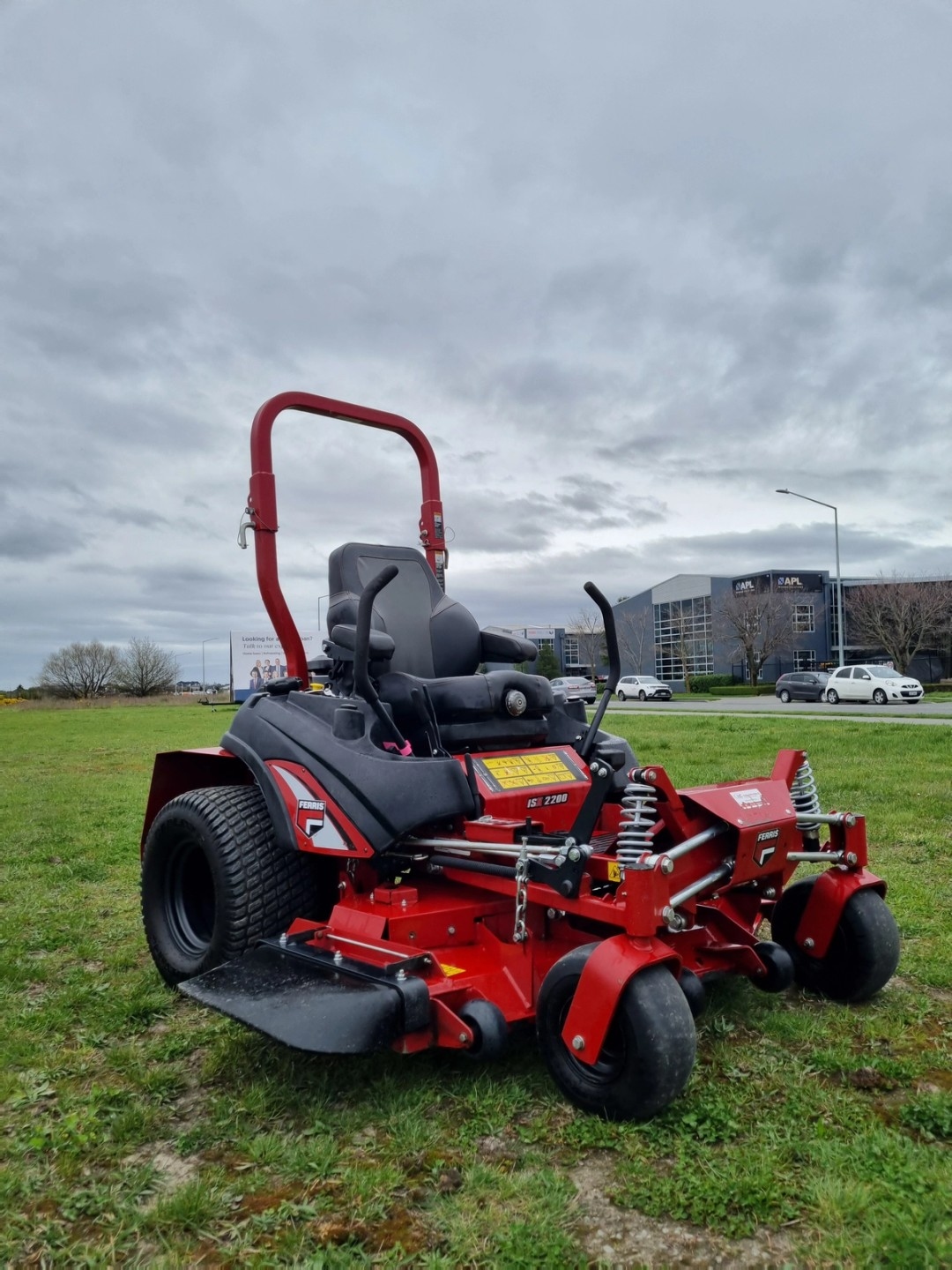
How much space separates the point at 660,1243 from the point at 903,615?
46.5 metres

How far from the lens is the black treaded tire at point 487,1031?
2.82 m

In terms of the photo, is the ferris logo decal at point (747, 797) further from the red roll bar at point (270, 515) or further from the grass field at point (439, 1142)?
the red roll bar at point (270, 515)

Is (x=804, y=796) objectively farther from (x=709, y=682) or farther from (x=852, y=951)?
(x=709, y=682)

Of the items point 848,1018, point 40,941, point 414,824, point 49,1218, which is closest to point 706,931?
point 848,1018

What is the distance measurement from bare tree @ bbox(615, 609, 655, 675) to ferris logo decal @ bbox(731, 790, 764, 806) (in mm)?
60906

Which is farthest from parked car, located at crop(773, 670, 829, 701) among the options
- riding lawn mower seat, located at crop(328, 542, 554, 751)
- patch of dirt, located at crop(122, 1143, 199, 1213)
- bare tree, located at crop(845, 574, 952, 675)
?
patch of dirt, located at crop(122, 1143, 199, 1213)

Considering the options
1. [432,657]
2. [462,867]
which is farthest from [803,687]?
[462,867]

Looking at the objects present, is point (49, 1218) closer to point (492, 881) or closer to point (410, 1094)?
point (410, 1094)

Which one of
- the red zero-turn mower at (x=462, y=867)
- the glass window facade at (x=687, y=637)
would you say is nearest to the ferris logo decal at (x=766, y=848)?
the red zero-turn mower at (x=462, y=867)

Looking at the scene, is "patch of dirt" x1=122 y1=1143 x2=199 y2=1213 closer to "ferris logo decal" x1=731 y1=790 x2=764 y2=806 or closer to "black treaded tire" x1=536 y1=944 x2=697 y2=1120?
"black treaded tire" x1=536 y1=944 x2=697 y2=1120

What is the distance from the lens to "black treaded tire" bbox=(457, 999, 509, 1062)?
9.27 feet

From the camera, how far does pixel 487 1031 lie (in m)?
2.83

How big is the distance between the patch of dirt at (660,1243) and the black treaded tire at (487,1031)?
1.72ft

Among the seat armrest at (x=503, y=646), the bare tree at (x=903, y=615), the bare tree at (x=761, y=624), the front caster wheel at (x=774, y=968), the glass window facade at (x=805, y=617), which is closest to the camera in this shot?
the front caster wheel at (x=774, y=968)
